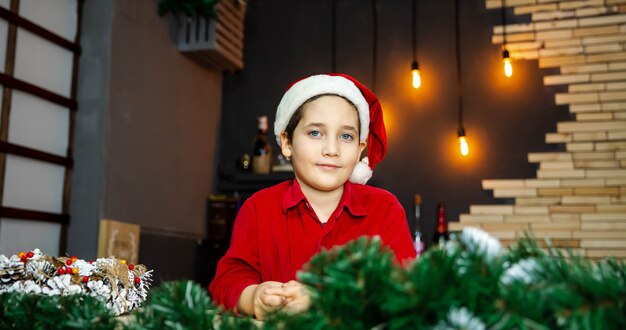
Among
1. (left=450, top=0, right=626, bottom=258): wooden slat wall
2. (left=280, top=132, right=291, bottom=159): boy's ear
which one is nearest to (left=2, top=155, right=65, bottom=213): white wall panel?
(left=280, top=132, right=291, bottom=159): boy's ear

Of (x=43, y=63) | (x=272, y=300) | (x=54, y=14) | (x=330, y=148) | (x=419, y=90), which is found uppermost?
→ (x=54, y=14)

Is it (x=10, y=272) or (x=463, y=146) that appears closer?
(x=10, y=272)

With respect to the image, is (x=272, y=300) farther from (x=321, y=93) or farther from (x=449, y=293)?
(x=321, y=93)

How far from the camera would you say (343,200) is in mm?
1267

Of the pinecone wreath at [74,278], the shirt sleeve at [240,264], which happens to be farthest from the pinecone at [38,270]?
the shirt sleeve at [240,264]

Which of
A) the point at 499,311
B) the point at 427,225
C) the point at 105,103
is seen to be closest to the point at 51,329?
the point at 499,311

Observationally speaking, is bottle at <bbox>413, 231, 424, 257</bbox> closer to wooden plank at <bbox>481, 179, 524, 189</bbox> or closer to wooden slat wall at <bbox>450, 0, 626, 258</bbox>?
wooden slat wall at <bbox>450, 0, 626, 258</bbox>

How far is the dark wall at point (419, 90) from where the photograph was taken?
376 cm

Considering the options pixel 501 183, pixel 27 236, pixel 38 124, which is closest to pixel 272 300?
pixel 27 236

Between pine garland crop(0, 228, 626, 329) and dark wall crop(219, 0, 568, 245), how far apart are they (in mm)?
3457

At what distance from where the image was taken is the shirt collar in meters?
1.25

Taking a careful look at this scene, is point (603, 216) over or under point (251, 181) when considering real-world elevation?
under

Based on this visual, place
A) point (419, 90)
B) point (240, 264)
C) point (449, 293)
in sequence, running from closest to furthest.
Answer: point (449, 293), point (240, 264), point (419, 90)

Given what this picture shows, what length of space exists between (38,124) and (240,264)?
2073 millimetres
